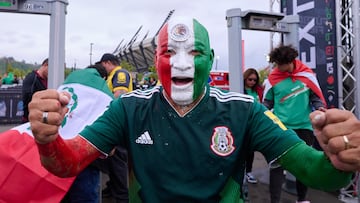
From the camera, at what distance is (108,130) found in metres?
1.38

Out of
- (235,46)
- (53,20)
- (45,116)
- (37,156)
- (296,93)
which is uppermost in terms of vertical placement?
(53,20)

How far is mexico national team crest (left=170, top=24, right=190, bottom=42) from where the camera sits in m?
1.39

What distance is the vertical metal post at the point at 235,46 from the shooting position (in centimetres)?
388

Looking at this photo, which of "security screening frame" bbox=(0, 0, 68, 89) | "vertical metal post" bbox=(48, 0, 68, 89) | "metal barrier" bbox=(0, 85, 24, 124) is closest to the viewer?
"security screening frame" bbox=(0, 0, 68, 89)

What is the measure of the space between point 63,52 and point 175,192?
2605mm

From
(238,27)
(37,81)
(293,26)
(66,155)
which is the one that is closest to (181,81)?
(66,155)

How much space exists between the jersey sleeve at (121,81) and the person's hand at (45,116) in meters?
3.12

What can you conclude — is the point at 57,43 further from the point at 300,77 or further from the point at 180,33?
the point at 300,77

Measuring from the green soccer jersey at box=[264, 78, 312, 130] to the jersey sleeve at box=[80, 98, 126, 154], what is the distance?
2.62 metres

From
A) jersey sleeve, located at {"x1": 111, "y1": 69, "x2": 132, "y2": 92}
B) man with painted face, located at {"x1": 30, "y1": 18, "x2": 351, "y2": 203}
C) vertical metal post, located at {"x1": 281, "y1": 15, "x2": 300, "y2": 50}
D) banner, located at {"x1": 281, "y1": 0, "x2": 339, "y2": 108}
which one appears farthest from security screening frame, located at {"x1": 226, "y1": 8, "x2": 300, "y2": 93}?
man with painted face, located at {"x1": 30, "y1": 18, "x2": 351, "y2": 203}

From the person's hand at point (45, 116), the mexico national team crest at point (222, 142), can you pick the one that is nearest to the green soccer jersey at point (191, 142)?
the mexico national team crest at point (222, 142)

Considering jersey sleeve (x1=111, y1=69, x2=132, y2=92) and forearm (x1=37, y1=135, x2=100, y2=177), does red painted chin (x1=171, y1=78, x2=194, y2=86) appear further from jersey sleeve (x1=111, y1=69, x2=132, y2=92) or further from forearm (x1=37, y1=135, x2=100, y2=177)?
jersey sleeve (x1=111, y1=69, x2=132, y2=92)

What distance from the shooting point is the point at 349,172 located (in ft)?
3.50

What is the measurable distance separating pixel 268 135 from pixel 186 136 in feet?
1.06
